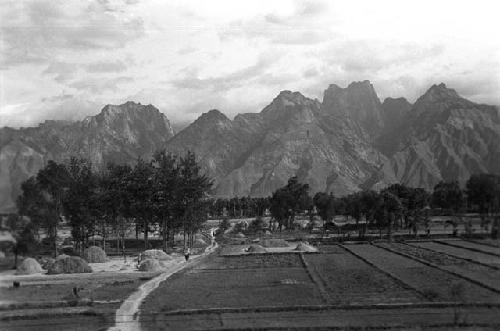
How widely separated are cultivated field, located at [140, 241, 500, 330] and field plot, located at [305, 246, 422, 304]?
5 centimetres

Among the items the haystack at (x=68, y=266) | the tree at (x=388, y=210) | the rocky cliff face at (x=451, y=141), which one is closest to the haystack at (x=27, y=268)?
the haystack at (x=68, y=266)

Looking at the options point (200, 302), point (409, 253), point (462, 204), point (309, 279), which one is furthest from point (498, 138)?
point (409, 253)

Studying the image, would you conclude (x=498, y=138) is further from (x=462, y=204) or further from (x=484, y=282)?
(x=484, y=282)

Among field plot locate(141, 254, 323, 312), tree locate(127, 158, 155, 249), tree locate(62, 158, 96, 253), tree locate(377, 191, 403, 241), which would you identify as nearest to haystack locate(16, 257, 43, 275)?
field plot locate(141, 254, 323, 312)

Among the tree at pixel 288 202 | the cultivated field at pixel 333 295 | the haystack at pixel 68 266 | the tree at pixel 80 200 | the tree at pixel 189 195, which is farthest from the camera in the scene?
the tree at pixel 288 202

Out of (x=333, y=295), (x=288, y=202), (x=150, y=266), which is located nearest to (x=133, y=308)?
(x=333, y=295)

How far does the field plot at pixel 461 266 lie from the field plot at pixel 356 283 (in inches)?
190

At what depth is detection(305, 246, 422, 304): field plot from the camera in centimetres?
2645

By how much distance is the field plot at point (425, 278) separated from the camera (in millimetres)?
25973

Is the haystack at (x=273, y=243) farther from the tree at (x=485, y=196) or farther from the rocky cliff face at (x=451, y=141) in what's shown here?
the tree at (x=485, y=196)

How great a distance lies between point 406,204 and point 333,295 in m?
34.7

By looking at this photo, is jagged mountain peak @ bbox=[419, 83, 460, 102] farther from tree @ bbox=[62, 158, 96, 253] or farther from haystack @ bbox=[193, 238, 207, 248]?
haystack @ bbox=[193, 238, 207, 248]

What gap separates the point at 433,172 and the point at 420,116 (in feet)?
21.8

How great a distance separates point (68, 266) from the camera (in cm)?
4200
